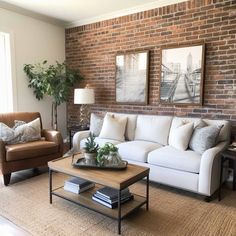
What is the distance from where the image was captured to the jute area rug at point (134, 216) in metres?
2.04

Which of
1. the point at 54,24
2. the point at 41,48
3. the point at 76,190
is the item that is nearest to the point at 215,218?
the point at 76,190

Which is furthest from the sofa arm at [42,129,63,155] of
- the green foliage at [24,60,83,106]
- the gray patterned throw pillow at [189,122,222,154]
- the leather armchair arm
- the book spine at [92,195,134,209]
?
the gray patterned throw pillow at [189,122,222,154]

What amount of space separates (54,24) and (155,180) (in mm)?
3663

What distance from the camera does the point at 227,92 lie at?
10.5ft

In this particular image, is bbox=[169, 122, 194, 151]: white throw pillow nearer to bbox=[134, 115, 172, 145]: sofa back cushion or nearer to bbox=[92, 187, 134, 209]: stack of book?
bbox=[134, 115, 172, 145]: sofa back cushion

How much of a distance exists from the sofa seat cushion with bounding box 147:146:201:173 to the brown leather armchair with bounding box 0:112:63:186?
1.46 meters

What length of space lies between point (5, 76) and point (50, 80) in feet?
2.58

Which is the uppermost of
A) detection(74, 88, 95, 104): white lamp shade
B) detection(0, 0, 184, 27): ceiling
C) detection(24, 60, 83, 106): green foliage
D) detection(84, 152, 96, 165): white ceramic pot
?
detection(0, 0, 184, 27): ceiling

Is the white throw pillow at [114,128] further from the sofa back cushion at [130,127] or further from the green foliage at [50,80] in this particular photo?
the green foliage at [50,80]

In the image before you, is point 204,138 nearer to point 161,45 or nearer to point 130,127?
point 130,127

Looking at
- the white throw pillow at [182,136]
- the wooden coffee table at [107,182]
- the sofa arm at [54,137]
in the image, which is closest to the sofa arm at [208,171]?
the white throw pillow at [182,136]

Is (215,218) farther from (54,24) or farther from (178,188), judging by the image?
(54,24)

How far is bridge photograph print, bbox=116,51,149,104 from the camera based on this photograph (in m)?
3.91

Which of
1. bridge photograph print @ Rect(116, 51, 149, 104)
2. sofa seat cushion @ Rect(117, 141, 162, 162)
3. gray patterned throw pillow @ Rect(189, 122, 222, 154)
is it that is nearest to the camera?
gray patterned throw pillow @ Rect(189, 122, 222, 154)
